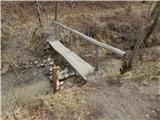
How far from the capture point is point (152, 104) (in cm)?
519

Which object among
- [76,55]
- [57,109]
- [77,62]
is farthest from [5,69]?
[57,109]

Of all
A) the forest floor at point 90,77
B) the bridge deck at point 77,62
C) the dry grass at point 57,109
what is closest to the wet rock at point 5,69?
Result: the forest floor at point 90,77

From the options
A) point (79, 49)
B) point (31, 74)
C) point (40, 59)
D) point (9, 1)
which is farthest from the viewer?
point (9, 1)

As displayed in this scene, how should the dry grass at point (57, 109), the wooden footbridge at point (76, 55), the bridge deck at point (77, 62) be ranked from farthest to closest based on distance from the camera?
the bridge deck at point (77, 62)
the wooden footbridge at point (76, 55)
the dry grass at point (57, 109)

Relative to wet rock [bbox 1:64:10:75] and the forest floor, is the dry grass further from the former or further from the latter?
wet rock [bbox 1:64:10:75]

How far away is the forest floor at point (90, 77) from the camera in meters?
5.20

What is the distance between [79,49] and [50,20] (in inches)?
88.5

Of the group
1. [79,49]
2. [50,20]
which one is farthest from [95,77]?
Answer: [50,20]

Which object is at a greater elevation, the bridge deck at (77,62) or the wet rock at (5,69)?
the bridge deck at (77,62)

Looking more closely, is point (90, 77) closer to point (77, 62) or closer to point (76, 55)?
point (77, 62)

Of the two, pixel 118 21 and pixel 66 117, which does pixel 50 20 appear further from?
pixel 66 117

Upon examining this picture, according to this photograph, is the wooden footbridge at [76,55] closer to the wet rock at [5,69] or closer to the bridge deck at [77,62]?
the bridge deck at [77,62]

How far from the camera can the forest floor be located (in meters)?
5.20

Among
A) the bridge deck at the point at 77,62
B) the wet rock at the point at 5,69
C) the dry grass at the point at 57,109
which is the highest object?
the bridge deck at the point at 77,62
